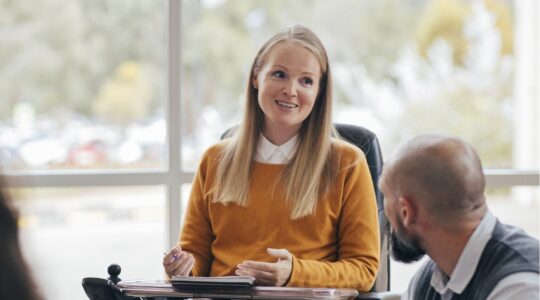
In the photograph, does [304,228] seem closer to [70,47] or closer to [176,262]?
[176,262]

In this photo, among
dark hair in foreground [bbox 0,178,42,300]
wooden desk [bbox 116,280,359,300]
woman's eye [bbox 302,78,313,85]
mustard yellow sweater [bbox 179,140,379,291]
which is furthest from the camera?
woman's eye [bbox 302,78,313,85]

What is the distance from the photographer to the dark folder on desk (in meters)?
1.99

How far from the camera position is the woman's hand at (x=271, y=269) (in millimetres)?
2170

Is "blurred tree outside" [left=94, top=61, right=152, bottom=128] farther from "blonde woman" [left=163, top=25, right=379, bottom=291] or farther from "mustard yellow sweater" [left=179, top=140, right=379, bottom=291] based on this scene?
"mustard yellow sweater" [left=179, top=140, right=379, bottom=291]

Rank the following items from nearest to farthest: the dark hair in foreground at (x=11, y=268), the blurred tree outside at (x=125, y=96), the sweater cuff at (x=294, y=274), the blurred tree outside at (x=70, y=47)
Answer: the dark hair in foreground at (x=11, y=268), the sweater cuff at (x=294, y=274), the blurred tree outside at (x=70, y=47), the blurred tree outside at (x=125, y=96)

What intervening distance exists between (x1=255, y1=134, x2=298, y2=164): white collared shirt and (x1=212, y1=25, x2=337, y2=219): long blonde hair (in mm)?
16

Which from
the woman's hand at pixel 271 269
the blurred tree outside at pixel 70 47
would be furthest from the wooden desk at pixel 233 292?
the blurred tree outside at pixel 70 47

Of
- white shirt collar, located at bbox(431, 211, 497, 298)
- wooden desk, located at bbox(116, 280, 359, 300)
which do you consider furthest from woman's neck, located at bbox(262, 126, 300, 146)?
white shirt collar, located at bbox(431, 211, 497, 298)

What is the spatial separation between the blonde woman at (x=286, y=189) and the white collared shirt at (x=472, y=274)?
0.51 meters

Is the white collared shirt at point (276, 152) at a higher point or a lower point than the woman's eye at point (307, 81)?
lower

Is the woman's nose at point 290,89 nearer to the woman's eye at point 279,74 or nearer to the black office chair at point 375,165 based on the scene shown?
the woman's eye at point 279,74

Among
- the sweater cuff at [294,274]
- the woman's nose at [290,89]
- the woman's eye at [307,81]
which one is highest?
the woman's eye at [307,81]

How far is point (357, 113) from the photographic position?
404cm

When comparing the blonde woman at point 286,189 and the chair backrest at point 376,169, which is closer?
the blonde woman at point 286,189
